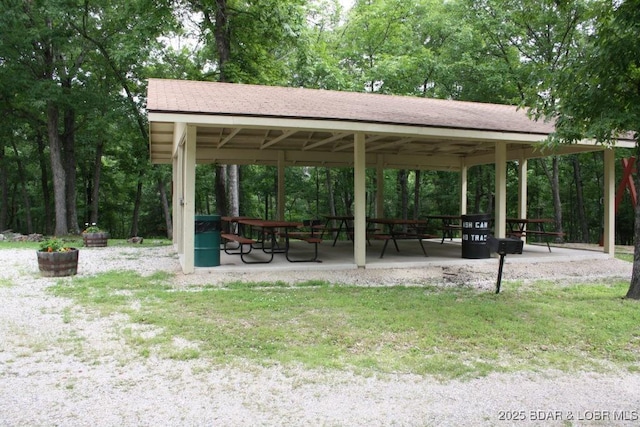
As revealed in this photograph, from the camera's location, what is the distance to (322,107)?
8352 mm

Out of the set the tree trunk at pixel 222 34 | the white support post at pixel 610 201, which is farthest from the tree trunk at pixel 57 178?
the white support post at pixel 610 201

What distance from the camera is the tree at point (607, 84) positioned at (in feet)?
Result: 17.3

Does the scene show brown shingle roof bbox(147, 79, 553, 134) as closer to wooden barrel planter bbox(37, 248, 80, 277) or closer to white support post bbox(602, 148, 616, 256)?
white support post bbox(602, 148, 616, 256)

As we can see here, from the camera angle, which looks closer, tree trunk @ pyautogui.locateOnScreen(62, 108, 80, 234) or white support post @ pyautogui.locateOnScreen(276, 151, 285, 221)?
white support post @ pyautogui.locateOnScreen(276, 151, 285, 221)

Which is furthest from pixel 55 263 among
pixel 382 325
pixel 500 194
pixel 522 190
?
pixel 522 190

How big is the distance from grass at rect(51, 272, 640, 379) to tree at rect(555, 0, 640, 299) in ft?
5.98

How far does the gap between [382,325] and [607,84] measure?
401cm

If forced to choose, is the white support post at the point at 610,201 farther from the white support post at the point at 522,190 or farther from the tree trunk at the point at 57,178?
the tree trunk at the point at 57,178

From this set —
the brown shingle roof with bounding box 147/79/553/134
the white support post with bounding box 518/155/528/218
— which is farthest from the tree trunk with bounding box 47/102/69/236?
the white support post with bounding box 518/155/528/218

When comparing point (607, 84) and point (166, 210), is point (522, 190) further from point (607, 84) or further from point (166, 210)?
point (166, 210)

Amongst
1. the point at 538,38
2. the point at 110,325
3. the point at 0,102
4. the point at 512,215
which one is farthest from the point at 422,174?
the point at 110,325

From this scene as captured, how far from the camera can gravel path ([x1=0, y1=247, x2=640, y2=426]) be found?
2605 millimetres

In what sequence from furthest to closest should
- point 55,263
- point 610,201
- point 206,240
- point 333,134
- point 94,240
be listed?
point 94,240 → point 610,201 → point 333,134 → point 206,240 → point 55,263

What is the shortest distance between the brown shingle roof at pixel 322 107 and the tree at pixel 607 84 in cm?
198
